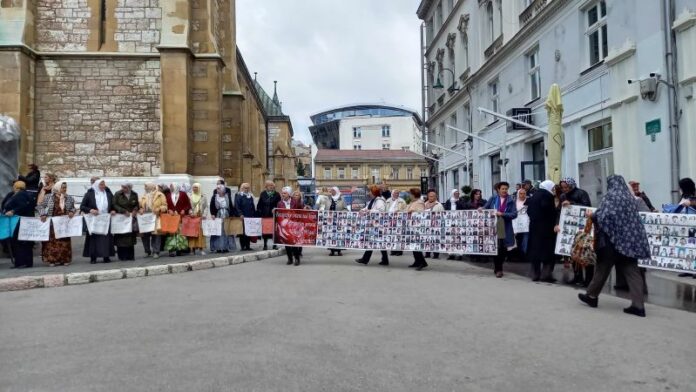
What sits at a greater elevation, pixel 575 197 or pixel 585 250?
pixel 575 197

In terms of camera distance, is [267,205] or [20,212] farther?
[267,205]

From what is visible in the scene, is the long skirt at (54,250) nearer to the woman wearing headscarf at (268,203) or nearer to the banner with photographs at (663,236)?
the woman wearing headscarf at (268,203)

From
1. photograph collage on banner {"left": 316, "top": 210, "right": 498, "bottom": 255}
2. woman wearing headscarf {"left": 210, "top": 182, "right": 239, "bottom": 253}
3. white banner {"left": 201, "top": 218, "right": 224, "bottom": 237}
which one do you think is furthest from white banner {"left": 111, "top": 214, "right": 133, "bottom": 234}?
photograph collage on banner {"left": 316, "top": 210, "right": 498, "bottom": 255}

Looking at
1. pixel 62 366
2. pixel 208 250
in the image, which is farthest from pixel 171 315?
pixel 208 250

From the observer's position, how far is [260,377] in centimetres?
404

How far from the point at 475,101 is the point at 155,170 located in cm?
1659

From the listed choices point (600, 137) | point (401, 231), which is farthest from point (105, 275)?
point (600, 137)

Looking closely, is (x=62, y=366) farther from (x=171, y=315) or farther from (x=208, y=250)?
(x=208, y=250)

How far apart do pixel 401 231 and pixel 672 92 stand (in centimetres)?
668

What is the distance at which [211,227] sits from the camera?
45.5 ft

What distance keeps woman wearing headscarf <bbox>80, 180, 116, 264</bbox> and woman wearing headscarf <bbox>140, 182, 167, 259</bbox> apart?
2.49ft

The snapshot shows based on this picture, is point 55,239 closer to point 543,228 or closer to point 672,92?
point 543,228

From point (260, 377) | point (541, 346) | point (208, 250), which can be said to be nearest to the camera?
point (260, 377)

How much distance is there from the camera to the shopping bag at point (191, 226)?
13.2 metres
